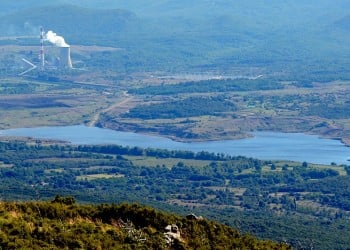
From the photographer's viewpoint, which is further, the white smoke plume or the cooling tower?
the white smoke plume

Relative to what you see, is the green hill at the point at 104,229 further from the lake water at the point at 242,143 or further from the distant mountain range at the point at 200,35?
the distant mountain range at the point at 200,35

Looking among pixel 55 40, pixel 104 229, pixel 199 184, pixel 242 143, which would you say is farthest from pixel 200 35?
pixel 104 229

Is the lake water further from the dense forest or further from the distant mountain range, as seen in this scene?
the distant mountain range

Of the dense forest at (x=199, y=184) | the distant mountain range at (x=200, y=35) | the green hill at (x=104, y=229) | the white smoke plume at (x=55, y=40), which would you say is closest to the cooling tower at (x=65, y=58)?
the white smoke plume at (x=55, y=40)

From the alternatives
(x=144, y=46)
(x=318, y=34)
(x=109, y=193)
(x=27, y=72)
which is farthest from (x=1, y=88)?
(x=318, y=34)

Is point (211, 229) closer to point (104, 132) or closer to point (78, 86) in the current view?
point (104, 132)

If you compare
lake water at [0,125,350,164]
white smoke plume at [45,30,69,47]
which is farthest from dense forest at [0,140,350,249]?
white smoke plume at [45,30,69,47]

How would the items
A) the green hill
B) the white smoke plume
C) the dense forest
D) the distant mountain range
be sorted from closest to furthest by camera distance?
the green hill, the dense forest, the white smoke plume, the distant mountain range
